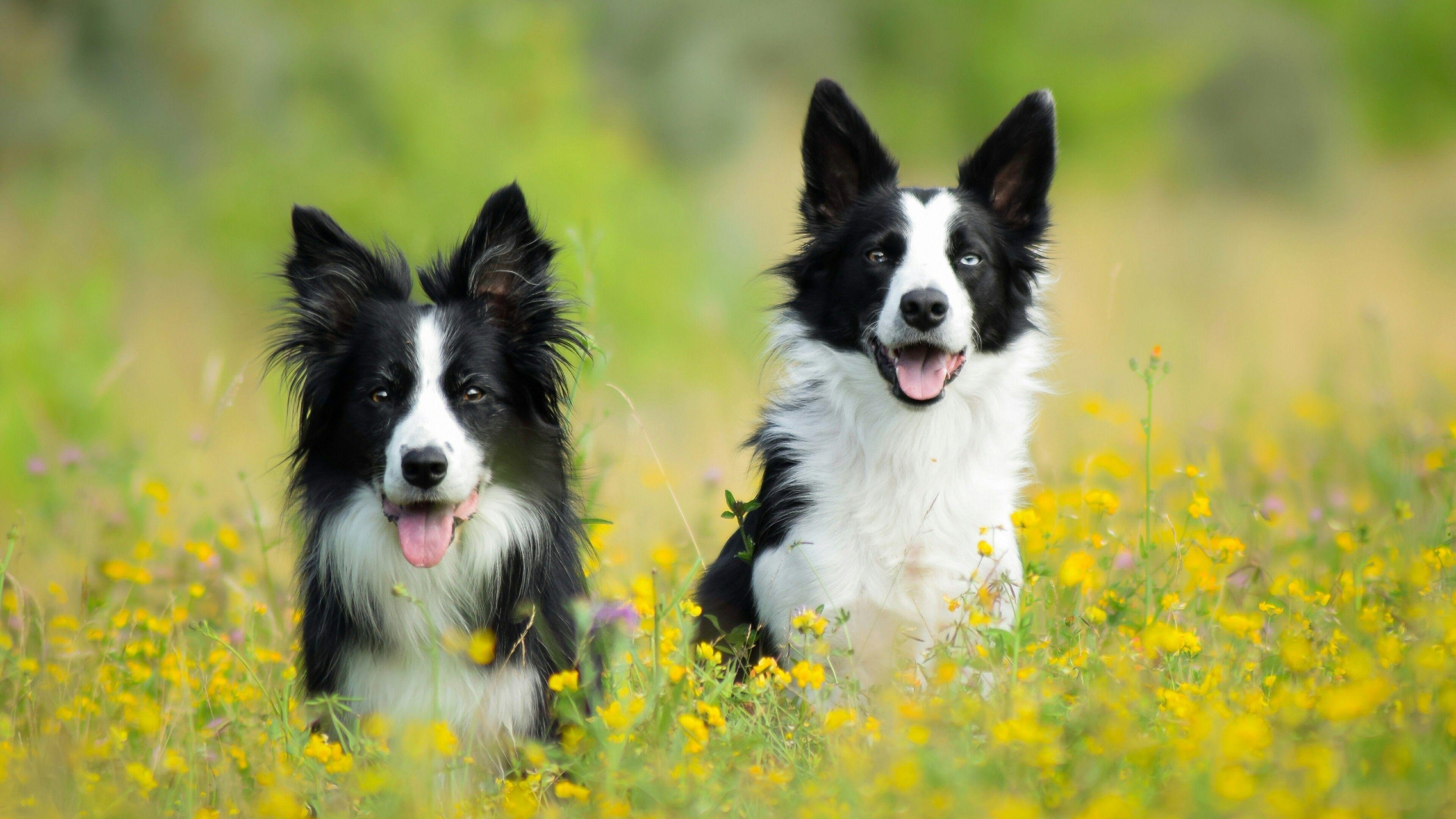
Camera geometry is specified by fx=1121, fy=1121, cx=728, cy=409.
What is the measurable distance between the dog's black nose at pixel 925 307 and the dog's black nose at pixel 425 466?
1.52m

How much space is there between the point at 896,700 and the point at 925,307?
1472 mm

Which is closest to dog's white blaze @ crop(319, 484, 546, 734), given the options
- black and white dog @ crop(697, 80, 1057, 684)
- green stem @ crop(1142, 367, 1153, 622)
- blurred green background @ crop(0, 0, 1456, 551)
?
A: blurred green background @ crop(0, 0, 1456, 551)

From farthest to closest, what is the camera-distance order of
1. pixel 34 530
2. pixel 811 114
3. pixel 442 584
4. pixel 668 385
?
pixel 668 385 → pixel 34 530 → pixel 811 114 → pixel 442 584

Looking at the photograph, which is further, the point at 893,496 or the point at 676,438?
the point at 676,438

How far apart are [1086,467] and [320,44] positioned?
34.8ft

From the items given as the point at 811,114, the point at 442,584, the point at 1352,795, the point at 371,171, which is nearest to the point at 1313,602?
the point at 1352,795

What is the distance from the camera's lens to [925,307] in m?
3.58

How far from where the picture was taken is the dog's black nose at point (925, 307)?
358 centimetres

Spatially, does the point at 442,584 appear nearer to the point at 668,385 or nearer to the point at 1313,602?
the point at 1313,602

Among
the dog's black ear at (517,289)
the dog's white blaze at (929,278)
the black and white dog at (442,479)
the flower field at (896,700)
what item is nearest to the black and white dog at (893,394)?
the dog's white blaze at (929,278)

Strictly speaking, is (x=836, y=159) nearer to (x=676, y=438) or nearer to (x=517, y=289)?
(x=517, y=289)

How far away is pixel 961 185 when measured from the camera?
411 cm

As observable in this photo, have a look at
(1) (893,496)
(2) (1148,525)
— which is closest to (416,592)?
(1) (893,496)

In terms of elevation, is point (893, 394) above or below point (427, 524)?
above
